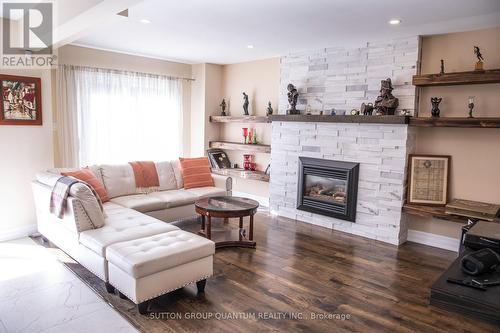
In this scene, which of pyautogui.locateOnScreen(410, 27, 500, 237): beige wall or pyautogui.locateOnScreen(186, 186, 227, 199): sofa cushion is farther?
pyautogui.locateOnScreen(186, 186, 227, 199): sofa cushion

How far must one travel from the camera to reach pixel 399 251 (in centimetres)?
423

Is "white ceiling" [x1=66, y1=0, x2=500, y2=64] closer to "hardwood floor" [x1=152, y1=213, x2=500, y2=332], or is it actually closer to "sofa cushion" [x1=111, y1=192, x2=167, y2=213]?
"sofa cushion" [x1=111, y1=192, x2=167, y2=213]

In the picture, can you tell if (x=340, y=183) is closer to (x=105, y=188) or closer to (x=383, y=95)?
(x=383, y=95)

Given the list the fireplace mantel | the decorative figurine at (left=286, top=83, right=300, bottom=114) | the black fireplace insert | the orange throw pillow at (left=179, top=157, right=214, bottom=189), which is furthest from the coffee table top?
the decorative figurine at (left=286, top=83, right=300, bottom=114)

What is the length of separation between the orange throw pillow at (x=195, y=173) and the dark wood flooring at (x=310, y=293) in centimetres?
136

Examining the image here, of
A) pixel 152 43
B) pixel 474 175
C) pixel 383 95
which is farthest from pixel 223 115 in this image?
pixel 474 175

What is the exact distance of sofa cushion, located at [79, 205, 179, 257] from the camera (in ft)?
9.85

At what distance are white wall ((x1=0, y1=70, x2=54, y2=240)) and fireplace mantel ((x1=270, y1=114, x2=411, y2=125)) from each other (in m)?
3.15

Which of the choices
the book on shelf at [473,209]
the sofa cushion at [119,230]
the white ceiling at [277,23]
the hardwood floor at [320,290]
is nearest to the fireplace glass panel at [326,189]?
the hardwood floor at [320,290]

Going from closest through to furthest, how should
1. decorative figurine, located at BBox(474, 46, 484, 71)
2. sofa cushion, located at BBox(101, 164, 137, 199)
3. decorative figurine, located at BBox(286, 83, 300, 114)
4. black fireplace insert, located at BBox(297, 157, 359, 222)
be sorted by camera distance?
1. decorative figurine, located at BBox(474, 46, 484, 71)
2. sofa cushion, located at BBox(101, 164, 137, 199)
3. black fireplace insert, located at BBox(297, 157, 359, 222)
4. decorative figurine, located at BBox(286, 83, 300, 114)

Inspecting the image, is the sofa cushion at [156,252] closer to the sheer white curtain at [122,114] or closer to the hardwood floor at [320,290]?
the hardwood floor at [320,290]

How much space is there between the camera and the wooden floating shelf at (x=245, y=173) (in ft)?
19.2

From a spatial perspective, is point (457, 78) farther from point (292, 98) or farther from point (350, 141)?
point (292, 98)

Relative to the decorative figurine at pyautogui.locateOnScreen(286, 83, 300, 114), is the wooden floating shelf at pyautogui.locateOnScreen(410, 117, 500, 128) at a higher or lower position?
lower
